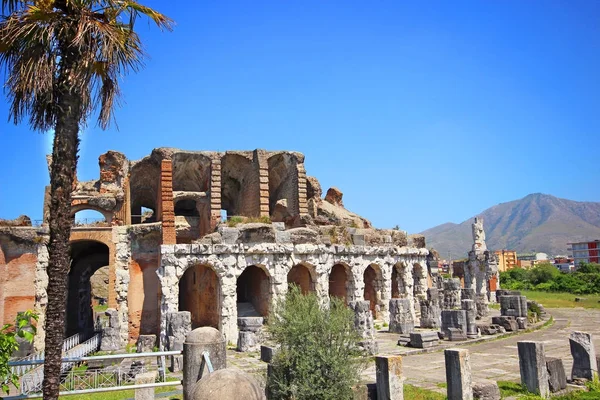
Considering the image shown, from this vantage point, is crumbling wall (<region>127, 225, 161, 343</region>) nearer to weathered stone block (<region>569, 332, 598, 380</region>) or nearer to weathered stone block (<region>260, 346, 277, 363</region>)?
weathered stone block (<region>260, 346, 277, 363</region>)

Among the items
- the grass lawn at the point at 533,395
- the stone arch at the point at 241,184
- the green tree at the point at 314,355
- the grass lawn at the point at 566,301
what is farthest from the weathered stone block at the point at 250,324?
the grass lawn at the point at 566,301

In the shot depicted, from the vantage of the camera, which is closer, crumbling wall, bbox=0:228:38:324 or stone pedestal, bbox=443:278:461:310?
crumbling wall, bbox=0:228:38:324

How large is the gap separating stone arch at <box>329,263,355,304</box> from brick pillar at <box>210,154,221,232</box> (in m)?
6.60

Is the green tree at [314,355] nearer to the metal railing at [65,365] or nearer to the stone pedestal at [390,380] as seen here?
the stone pedestal at [390,380]

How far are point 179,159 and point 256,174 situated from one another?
4.21 m

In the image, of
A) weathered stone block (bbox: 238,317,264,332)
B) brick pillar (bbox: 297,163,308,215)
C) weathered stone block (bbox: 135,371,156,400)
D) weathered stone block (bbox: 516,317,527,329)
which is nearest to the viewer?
weathered stone block (bbox: 135,371,156,400)

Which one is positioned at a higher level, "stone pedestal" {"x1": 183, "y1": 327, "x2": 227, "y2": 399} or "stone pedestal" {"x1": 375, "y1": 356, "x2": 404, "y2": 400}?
"stone pedestal" {"x1": 183, "y1": 327, "x2": 227, "y2": 399}

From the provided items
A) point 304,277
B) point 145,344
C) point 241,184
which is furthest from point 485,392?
point 241,184

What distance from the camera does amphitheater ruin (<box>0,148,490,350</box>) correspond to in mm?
20688

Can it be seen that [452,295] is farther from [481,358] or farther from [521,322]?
[481,358]

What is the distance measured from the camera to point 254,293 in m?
25.1

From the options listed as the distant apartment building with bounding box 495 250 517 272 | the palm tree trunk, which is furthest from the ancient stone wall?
the distant apartment building with bounding box 495 250 517 272

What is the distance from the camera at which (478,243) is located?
117 ft

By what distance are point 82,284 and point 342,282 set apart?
1556 cm
